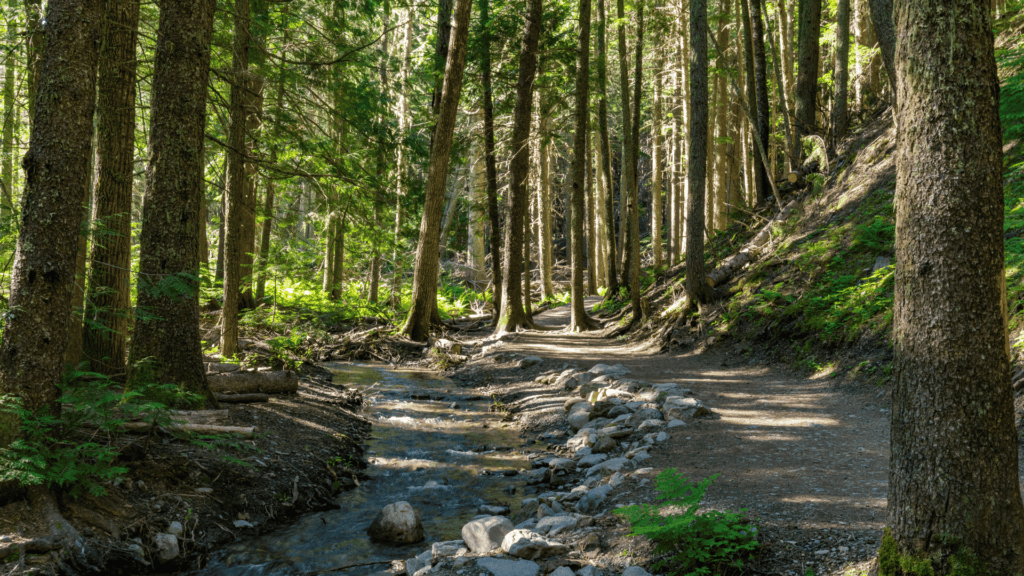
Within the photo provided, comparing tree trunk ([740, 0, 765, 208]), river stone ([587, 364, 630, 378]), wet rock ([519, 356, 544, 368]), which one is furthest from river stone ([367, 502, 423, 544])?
tree trunk ([740, 0, 765, 208])

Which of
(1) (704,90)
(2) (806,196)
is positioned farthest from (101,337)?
(2) (806,196)

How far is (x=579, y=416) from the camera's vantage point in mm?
7715

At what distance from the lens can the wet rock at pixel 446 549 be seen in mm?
4223

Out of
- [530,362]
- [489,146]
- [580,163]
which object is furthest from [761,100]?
[530,362]

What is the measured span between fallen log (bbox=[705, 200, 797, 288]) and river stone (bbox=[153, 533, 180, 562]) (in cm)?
1086

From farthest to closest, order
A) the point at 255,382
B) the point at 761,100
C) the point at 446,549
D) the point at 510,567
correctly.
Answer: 1. the point at 761,100
2. the point at 255,382
3. the point at 446,549
4. the point at 510,567

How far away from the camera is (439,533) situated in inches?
197

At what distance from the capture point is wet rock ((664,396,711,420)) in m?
6.84

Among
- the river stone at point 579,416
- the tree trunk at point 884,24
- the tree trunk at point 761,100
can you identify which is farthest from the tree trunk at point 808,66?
the river stone at point 579,416

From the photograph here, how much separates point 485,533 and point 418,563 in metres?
0.52

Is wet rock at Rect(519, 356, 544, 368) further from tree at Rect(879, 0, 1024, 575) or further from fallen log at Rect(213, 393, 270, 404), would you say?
tree at Rect(879, 0, 1024, 575)

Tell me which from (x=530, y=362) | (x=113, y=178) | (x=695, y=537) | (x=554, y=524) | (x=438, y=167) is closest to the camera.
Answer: (x=695, y=537)

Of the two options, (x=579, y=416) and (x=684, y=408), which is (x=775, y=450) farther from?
(x=579, y=416)

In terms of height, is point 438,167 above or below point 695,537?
above
